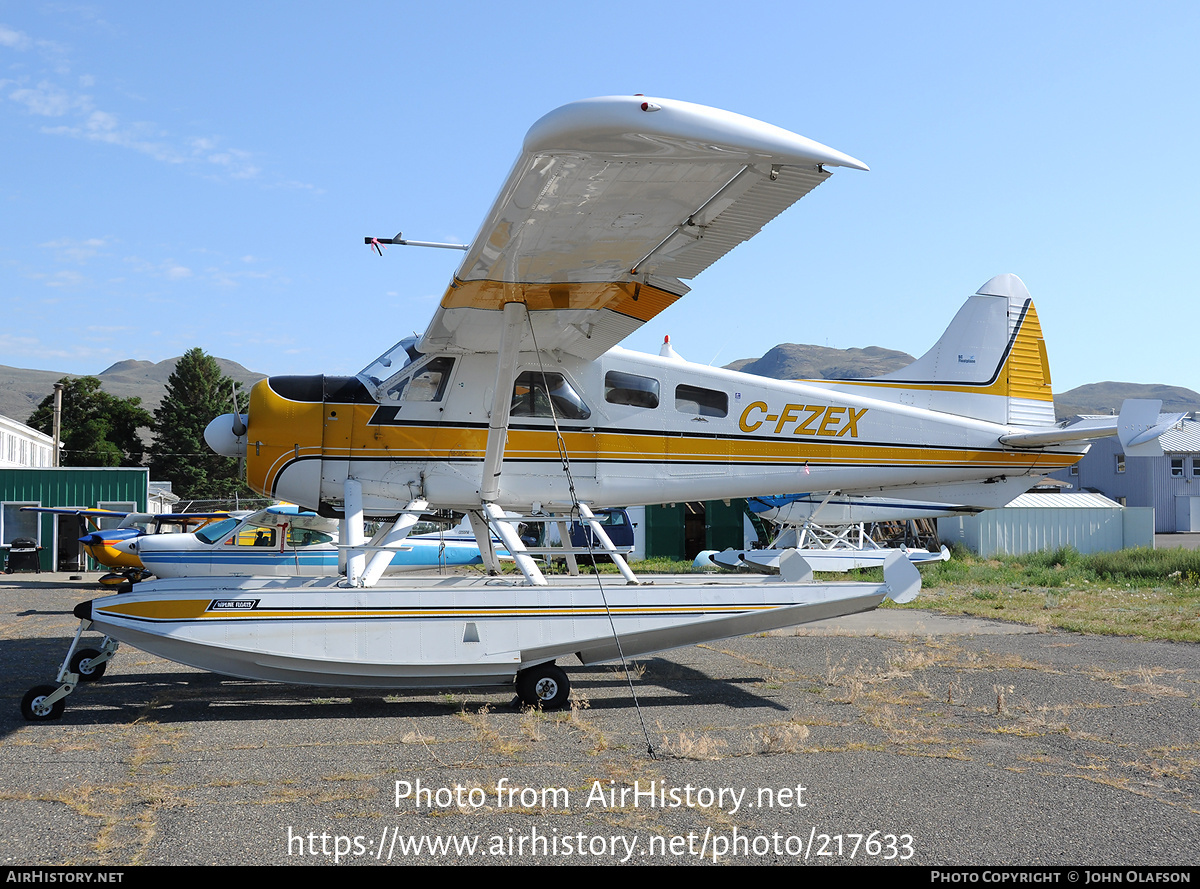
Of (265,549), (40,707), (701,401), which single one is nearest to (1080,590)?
(701,401)

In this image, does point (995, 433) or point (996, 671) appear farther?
point (995, 433)

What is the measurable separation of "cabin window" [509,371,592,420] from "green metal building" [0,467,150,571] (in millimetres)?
Result: 25089

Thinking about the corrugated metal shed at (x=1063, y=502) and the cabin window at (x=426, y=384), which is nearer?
the cabin window at (x=426, y=384)

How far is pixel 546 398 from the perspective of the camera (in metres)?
7.84

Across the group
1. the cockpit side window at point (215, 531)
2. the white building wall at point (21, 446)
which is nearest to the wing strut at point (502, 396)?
the cockpit side window at point (215, 531)

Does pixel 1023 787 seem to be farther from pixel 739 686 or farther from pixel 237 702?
pixel 237 702

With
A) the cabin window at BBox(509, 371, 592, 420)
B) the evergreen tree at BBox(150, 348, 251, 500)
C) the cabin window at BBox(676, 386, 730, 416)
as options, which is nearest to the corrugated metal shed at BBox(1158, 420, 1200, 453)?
the cabin window at BBox(676, 386, 730, 416)

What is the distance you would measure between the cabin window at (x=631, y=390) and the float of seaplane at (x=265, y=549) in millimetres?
7053

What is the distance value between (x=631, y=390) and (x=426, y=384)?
1.91 m

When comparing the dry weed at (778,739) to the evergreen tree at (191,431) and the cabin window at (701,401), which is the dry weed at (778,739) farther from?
the evergreen tree at (191,431)

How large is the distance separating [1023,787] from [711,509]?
77.0ft

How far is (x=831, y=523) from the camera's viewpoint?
62.1 ft

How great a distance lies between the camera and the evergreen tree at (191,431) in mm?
56781

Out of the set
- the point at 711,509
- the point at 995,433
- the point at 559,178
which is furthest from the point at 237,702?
the point at 711,509
